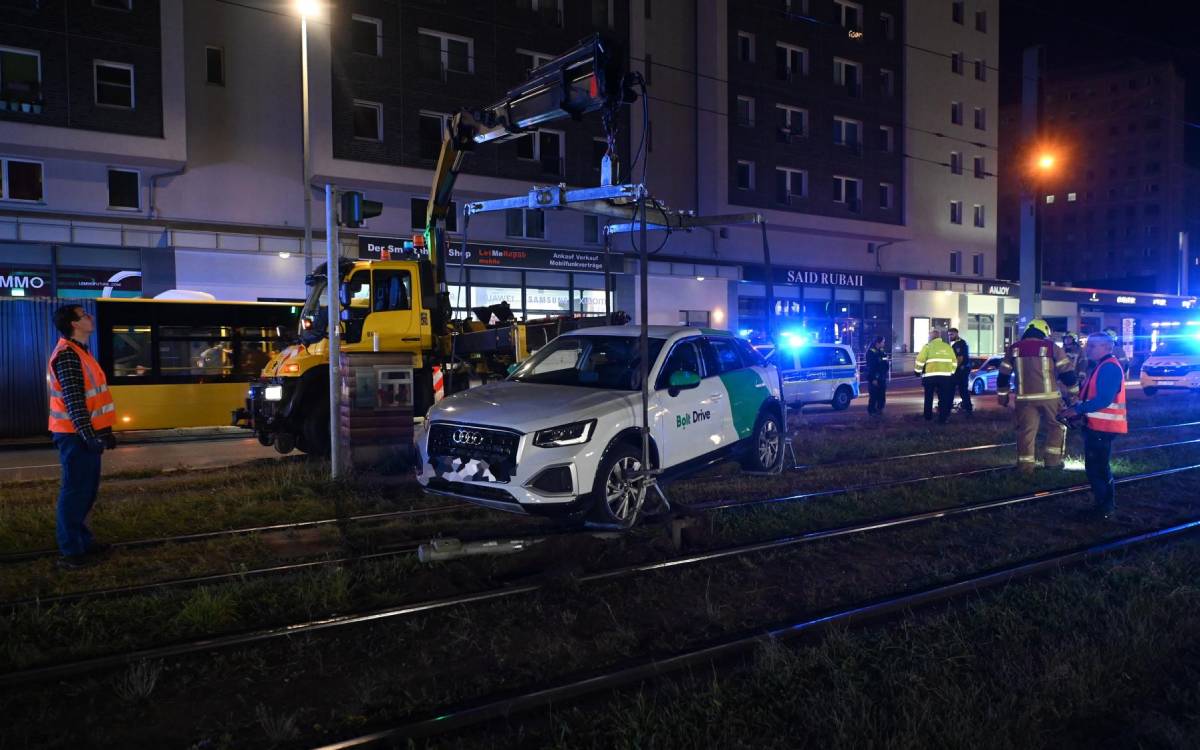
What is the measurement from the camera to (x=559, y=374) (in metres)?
8.41

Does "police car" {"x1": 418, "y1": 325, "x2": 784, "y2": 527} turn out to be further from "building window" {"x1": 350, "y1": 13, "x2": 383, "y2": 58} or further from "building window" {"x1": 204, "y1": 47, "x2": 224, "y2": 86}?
"building window" {"x1": 350, "y1": 13, "x2": 383, "y2": 58}

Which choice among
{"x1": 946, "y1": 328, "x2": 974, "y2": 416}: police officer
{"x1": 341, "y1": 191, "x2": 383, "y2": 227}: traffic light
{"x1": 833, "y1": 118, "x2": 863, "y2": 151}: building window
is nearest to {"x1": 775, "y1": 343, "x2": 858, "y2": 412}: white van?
{"x1": 946, "y1": 328, "x2": 974, "y2": 416}: police officer

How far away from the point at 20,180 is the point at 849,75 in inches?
1375

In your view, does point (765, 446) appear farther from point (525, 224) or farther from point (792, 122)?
point (792, 122)

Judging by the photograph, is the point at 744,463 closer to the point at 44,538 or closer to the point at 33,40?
the point at 44,538

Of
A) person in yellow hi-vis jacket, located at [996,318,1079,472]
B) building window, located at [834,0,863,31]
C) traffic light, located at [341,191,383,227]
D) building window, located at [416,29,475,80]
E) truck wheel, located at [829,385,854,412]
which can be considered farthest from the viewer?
building window, located at [834,0,863,31]

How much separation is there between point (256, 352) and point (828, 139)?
30.6 metres

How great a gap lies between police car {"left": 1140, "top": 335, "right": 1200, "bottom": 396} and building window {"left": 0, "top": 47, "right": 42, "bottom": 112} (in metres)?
32.6

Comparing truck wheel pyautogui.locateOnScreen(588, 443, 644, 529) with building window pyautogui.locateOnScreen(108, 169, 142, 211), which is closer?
truck wheel pyautogui.locateOnScreen(588, 443, 644, 529)

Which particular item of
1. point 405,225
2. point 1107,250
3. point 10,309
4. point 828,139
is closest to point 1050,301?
point 828,139

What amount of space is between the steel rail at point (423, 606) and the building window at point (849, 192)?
3399 cm

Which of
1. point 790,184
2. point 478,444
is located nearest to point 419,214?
point 790,184

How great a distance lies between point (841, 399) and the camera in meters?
21.5

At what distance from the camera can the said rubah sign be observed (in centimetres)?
2765
